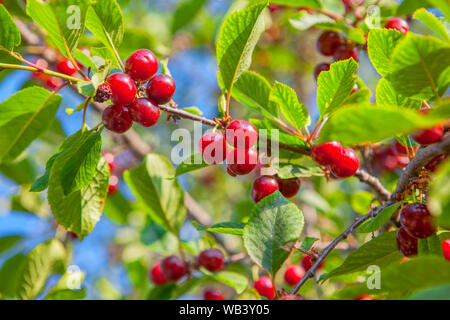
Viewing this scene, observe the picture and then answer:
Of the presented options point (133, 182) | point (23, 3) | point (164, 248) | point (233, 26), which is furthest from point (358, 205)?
point (23, 3)

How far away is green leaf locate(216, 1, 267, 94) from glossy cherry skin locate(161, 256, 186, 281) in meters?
1.00

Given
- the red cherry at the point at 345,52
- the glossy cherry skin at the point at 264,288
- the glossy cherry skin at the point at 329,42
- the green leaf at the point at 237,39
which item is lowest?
the glossy cherry skin at the point at 264,288

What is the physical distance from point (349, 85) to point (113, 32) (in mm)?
698

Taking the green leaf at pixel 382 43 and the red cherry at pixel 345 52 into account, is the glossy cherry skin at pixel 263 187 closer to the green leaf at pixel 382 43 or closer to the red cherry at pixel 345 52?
the green leaf at pixel 382 43

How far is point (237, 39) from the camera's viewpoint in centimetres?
118

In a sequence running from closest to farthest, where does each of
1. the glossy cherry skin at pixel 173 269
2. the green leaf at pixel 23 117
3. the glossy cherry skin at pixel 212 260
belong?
1. the green leaf at pixel 23 117
2. the glossy cherry skin at pixel 212 260
3. the glossy cherry skin at pixel 173 269

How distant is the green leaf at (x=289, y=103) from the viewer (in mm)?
1225

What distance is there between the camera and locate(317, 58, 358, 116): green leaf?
3.72ft

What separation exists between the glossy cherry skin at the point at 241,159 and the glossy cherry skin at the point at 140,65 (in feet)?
1.10

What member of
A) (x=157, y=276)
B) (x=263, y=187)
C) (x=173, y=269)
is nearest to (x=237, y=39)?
(x=263, y=187)

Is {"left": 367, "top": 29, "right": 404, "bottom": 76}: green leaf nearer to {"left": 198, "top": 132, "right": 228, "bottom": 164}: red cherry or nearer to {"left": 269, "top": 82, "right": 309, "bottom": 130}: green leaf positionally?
{"left": 269, "top": 82, "right": 309, "bottom": 130}: green leaf

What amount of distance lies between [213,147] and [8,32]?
2.12 feet

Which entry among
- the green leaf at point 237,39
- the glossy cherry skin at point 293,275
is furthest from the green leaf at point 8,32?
the glossy cherry skin at point 293,275
